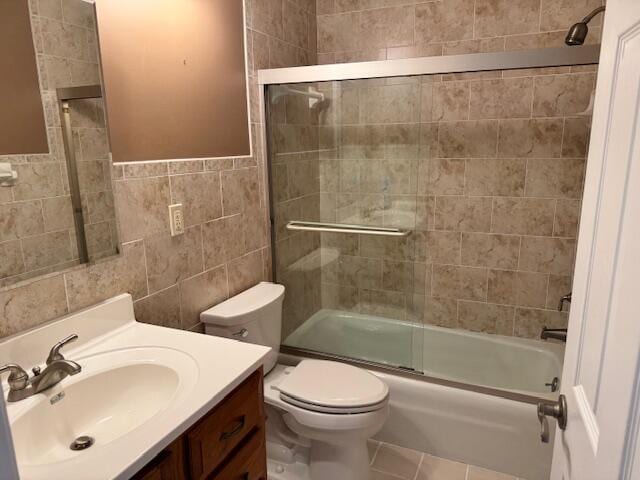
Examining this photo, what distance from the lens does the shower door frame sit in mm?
A: 1662

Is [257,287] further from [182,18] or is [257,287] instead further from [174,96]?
[182,18]

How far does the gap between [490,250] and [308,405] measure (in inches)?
58.8

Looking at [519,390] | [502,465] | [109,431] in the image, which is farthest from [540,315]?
[109,431]

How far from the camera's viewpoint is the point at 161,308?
65.4 inches

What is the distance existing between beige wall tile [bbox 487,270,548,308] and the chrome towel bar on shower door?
0.65 meters

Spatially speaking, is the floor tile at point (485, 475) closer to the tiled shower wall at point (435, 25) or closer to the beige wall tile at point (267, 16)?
the tiled shower wall at point (435, 25)

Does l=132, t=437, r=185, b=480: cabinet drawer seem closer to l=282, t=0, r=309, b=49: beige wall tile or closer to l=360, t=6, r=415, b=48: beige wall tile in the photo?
l=282, t=0, r=309, b=49: beige wall tile

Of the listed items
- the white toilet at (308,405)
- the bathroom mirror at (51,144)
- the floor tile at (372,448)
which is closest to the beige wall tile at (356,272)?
the white toilet at (308,405)

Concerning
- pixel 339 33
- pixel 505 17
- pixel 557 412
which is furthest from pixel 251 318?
pixel 505 17

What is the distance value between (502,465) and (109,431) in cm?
170

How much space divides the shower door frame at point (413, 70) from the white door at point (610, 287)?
999 millimetres

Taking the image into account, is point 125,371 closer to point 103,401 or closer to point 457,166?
point 103,401

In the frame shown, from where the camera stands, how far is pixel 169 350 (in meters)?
1.31

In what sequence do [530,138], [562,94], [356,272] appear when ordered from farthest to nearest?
[356,272] < [530,138] < [562,94]
